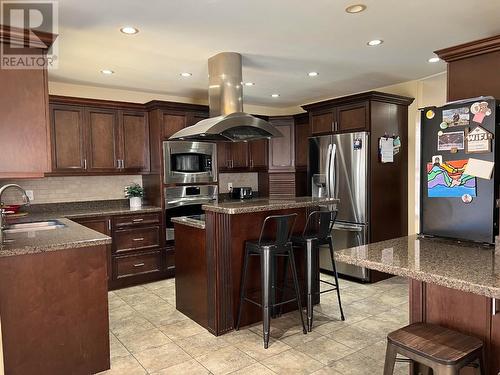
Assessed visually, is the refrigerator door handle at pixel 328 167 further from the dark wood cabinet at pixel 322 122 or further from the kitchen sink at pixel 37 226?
the kitchen sink at pixel 37 226

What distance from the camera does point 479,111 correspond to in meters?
2.05

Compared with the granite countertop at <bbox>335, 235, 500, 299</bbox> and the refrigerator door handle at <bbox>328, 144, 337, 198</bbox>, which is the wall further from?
the granite countertop at <bbox>335, 235, 500, 299</bbox>

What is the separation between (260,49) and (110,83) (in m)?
2.27

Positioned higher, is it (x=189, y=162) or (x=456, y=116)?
(x=456, y=116)

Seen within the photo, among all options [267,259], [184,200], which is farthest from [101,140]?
[267,259]

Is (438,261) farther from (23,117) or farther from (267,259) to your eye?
(23,117)

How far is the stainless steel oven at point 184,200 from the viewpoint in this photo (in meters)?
4.95

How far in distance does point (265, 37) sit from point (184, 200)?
260 centimetres

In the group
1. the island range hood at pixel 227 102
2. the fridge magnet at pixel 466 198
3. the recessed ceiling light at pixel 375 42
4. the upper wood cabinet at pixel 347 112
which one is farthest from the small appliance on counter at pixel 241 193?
the fridge magnet at pixel 466 198

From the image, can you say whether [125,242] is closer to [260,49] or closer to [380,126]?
[260,49]

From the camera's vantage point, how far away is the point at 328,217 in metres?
3.39

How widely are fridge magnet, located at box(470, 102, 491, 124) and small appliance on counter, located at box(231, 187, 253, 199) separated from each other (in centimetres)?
407

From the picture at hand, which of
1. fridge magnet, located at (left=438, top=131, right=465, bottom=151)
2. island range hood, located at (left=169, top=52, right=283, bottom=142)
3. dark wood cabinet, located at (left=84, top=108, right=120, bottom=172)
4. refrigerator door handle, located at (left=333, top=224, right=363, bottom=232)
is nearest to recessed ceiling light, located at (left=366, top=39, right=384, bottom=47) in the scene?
island range hood, located at (left=169, top=52, right=283, bottom=142)

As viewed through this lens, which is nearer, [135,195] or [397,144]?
[397,144]
